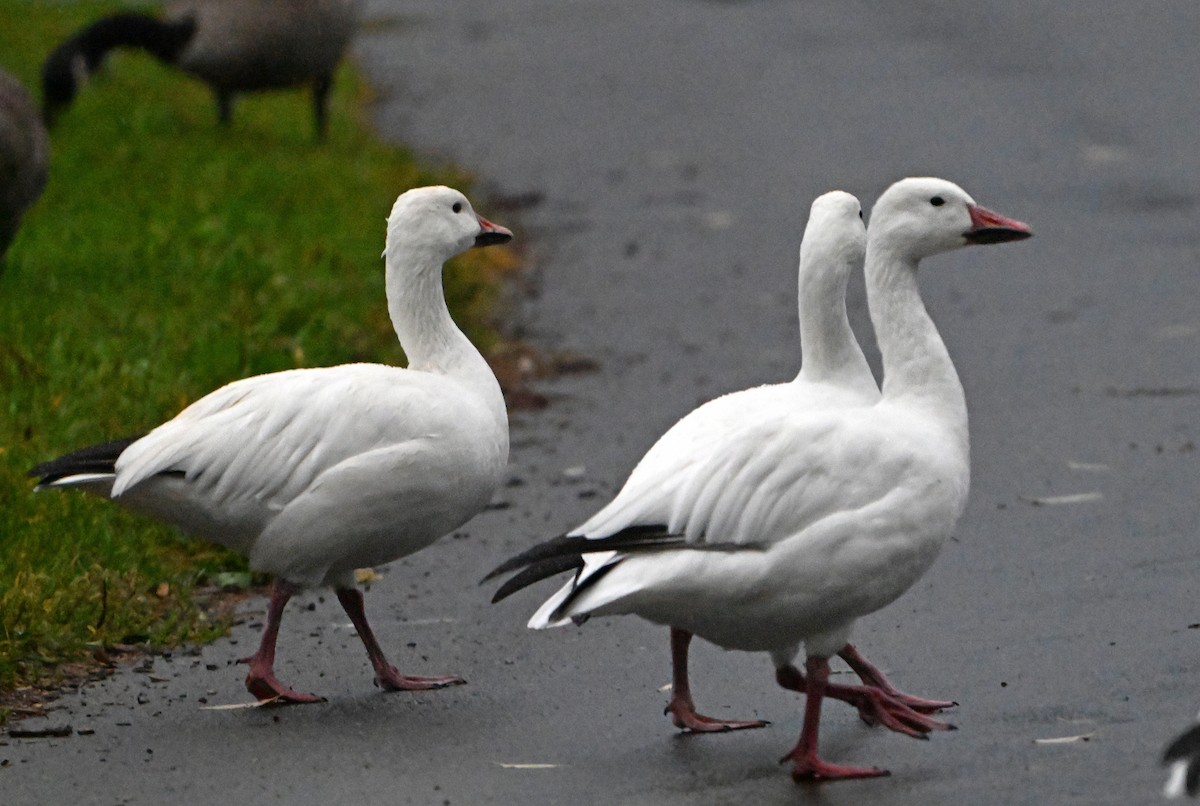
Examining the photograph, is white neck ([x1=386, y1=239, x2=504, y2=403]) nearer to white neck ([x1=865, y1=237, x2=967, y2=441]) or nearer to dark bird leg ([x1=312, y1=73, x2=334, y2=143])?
white neck ([x1=865, y1=237, x2=967, y2=441])

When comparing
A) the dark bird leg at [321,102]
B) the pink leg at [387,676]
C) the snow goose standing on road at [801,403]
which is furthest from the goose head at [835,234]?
the dark bird leg at [321,102]

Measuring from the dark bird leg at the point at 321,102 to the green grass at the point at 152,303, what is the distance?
0.51 ft

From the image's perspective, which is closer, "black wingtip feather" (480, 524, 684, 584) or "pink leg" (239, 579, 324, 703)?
"black wingtip feather" (480, 524, 684, 584)

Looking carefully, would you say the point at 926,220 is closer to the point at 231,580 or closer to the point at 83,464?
the point at 83,464

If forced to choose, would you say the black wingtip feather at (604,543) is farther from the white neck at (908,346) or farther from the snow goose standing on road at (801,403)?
the white neck at (908,346)

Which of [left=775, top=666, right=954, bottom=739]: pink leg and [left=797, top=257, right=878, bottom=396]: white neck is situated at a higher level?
[left=797, top=257, right=878, bottom=396]: white neck

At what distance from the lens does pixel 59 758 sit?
19.7 feet

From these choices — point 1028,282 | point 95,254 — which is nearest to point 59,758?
point 95,254

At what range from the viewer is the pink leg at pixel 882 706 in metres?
5.88

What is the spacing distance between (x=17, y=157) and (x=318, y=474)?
15.6 ft

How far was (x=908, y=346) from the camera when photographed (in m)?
6.16

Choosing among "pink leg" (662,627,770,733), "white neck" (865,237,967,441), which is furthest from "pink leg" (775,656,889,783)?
"white neck" (865,237,967,441)

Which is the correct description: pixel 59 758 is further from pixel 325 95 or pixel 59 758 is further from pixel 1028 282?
pixel 325 95

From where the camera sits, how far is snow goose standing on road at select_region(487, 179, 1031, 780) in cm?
558
